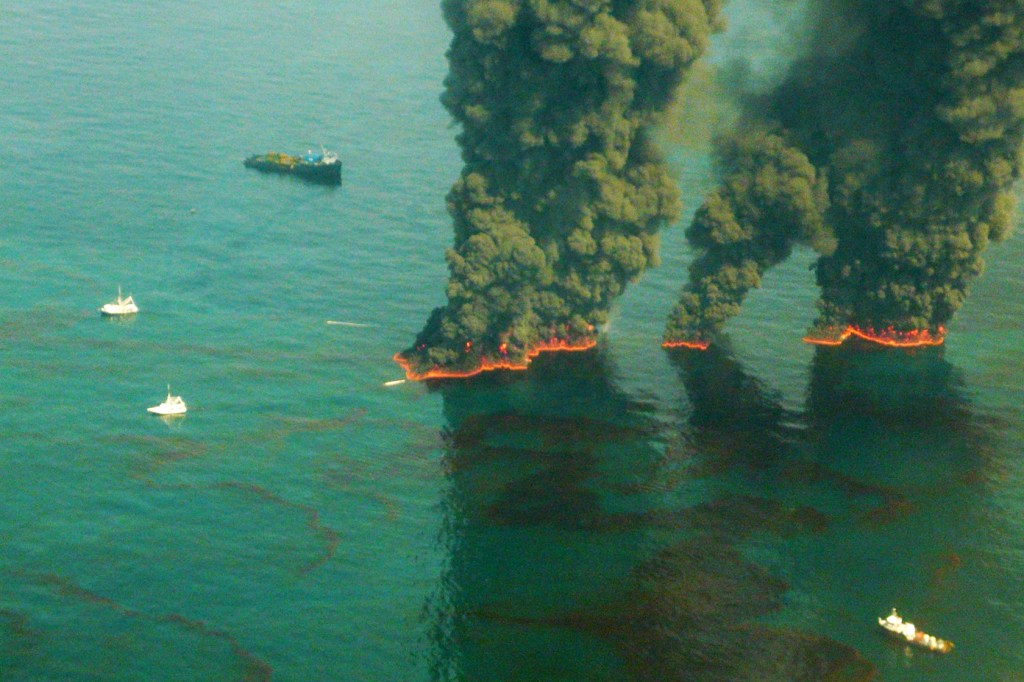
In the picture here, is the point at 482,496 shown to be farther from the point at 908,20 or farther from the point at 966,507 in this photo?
the point at 908,20

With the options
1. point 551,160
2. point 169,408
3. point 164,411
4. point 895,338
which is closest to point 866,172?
point 895,338

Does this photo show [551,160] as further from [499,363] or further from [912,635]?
[912,635]

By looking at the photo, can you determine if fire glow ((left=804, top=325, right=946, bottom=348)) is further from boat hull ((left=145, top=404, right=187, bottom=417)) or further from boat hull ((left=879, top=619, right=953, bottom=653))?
boat hull ((left=145, top=404, right=187, bottom=417))

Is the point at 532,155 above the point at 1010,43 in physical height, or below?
below

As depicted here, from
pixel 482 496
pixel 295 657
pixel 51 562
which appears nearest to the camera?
pixel 295 657

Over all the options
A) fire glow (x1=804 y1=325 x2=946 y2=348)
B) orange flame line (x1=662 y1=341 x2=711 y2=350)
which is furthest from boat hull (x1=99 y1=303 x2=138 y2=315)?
fire glow (x1=804 y1=325 x2=946 y2=348)

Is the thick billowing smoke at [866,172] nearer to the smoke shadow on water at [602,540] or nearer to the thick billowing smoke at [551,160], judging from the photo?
the thick billowing smoke at [551,160]

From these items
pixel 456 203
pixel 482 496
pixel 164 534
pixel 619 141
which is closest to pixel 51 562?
pixel 164 534
